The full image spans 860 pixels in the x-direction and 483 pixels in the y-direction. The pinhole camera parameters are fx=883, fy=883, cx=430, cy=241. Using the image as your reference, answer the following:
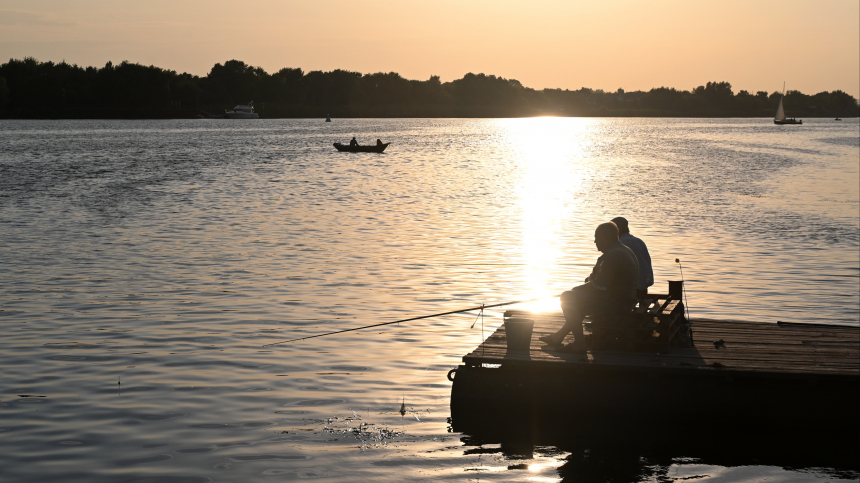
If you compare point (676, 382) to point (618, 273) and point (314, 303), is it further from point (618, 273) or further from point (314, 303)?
point (314, 303)

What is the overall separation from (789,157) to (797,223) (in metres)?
49.2

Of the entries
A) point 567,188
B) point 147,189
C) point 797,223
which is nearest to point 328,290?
point 797,223

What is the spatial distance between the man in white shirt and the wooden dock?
1056mm

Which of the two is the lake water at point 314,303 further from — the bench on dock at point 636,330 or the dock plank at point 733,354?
the bench on dock at point 636,330

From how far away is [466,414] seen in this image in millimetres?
10711

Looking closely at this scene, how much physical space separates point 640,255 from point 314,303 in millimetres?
7271

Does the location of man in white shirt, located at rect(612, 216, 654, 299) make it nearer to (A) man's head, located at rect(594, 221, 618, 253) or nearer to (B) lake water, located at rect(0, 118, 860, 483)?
(A) man's head, located at rect(594, 221, 618, 253)

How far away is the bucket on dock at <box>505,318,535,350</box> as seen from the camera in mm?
10758

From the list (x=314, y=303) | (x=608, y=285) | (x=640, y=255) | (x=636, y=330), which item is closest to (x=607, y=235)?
(x=608, y=285)

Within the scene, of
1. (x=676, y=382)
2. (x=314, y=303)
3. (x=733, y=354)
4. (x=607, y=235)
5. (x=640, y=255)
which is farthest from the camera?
(x=314, y=303)

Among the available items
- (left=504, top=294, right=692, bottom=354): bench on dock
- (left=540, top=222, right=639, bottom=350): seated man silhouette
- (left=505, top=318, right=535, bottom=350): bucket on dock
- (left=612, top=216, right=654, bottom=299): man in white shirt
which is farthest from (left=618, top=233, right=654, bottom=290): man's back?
(left=505, top=318, right=535, bottom=350): bucket on dock

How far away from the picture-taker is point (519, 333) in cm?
1080

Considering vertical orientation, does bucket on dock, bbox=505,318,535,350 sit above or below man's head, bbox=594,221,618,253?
below

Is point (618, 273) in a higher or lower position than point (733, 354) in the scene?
higher
